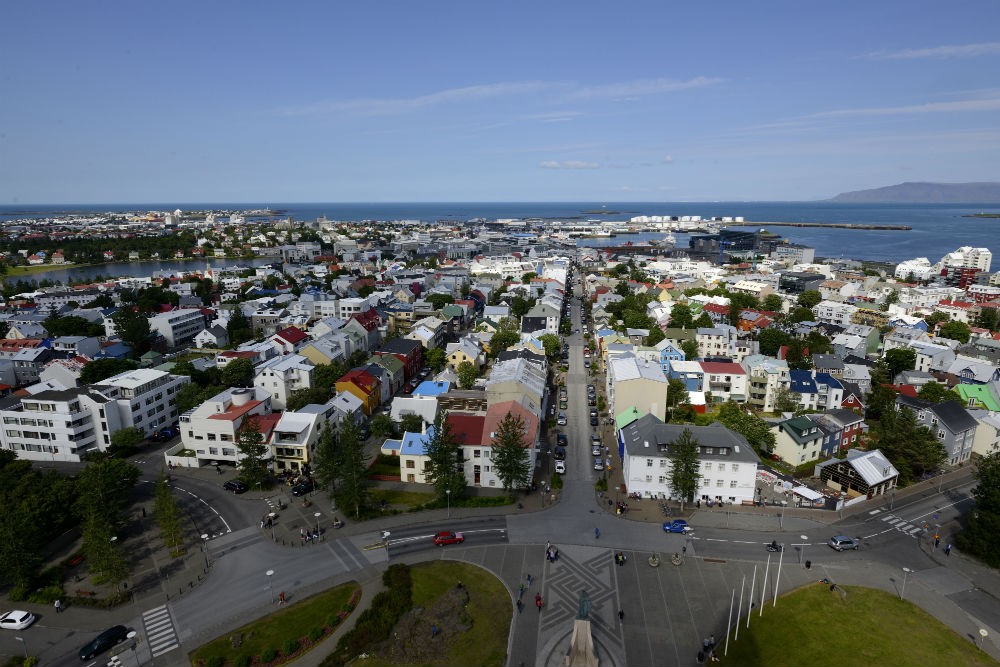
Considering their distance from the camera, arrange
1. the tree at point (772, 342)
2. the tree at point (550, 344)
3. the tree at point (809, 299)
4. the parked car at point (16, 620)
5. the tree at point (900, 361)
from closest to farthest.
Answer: the parked car at point (16, 620) < the tree at point (900, 361) < the tree at point (772, 342) < the tree at point (550, 344) < the tree at point (809, 299)

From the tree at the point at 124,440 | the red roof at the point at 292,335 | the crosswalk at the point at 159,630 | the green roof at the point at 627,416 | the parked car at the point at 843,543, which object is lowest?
the crosswalk at the point at 159,630

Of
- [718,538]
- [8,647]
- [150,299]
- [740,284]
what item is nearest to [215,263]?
[150,299]

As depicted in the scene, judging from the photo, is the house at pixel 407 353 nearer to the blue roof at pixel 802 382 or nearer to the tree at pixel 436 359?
the tree at pixel 436 359

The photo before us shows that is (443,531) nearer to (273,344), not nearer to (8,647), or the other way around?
(8,647)

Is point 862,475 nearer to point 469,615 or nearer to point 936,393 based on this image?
point 936,393

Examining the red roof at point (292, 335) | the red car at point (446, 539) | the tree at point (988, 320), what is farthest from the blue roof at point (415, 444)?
the tree at point (988, 320)

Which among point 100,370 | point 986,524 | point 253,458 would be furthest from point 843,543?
point 100,370
